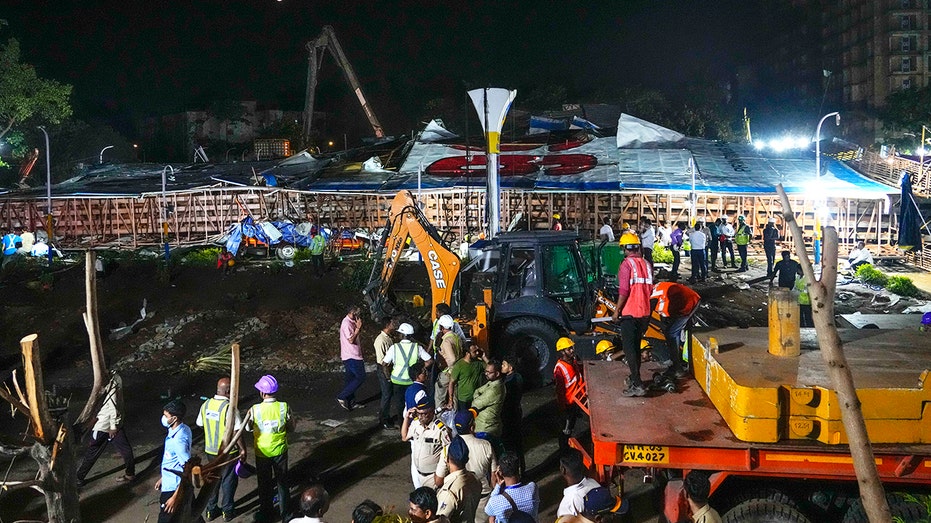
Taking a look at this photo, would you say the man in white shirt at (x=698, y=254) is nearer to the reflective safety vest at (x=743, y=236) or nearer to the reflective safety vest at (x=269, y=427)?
the reflective safety vest at (x=743, y=236)

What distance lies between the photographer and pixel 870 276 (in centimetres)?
1945

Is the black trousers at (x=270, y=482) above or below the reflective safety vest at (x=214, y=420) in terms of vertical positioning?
below

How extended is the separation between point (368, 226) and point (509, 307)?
17335 millimetres

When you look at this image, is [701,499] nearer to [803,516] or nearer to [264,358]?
[803,516]

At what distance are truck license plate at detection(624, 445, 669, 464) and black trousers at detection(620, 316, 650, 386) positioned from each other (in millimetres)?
1312

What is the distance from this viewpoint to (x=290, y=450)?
979 centimetres

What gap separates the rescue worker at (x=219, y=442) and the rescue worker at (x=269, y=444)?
0.19 m

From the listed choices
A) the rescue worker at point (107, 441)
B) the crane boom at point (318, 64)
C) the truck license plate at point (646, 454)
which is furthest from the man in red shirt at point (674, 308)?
the crane boom at point (318, 64)

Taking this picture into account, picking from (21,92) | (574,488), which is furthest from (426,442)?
(21,92)

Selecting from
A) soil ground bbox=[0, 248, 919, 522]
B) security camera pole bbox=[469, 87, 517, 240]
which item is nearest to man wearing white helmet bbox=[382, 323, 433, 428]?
soil ground bbox=[0, 248, 919, 522]

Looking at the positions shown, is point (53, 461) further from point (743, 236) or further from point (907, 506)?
point (743, 236)

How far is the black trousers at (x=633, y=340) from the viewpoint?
7.10 metres

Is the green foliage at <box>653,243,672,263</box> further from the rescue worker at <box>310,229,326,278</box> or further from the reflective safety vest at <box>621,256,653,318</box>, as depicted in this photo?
the reflective safety vest at <box>621,256,653,318</box>

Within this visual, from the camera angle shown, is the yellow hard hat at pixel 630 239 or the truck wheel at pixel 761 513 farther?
the yellow hard hat at pixel 630 239
